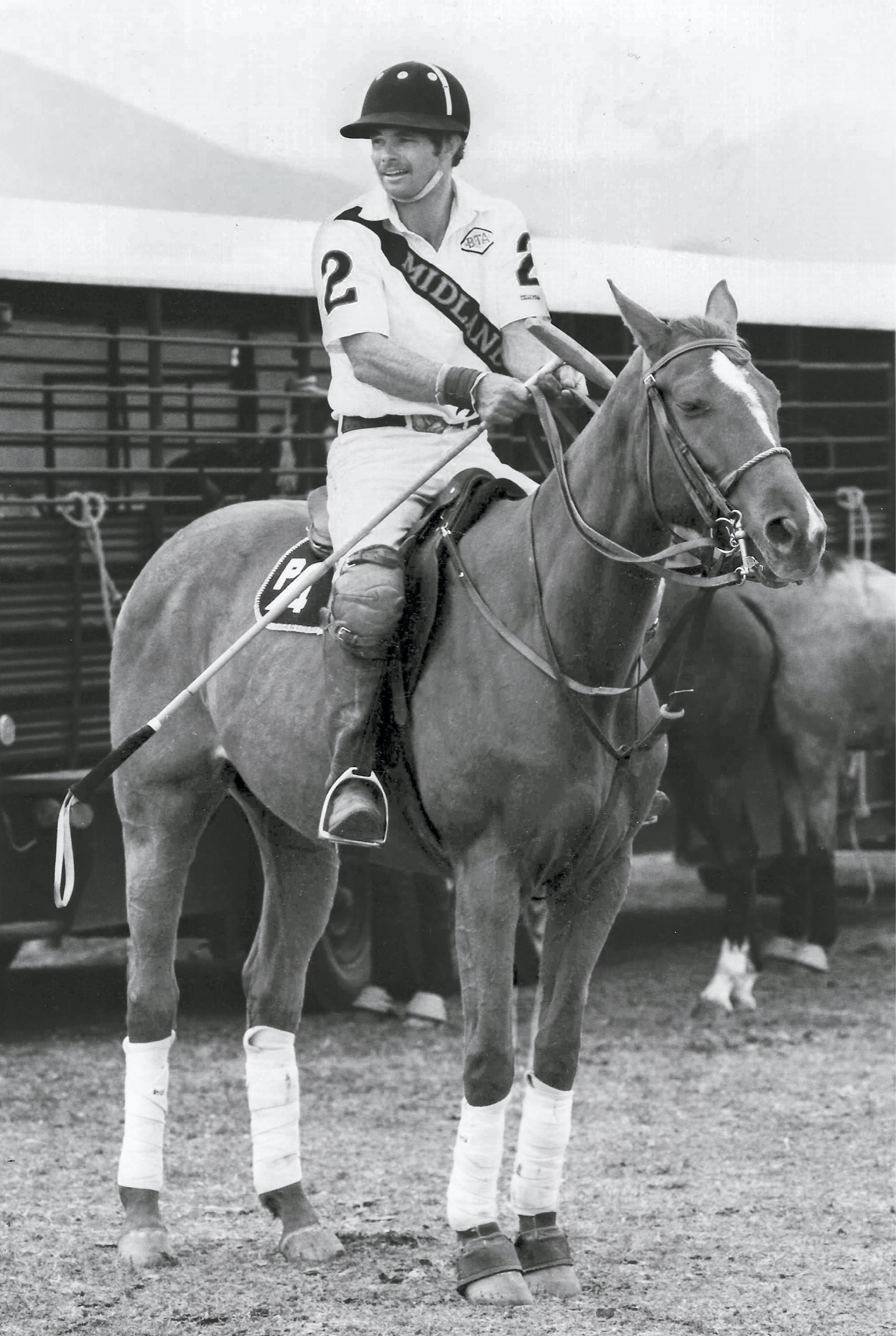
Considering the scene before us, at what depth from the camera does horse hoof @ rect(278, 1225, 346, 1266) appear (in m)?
5.48

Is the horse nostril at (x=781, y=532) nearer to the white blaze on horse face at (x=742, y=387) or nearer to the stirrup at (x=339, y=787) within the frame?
the white blaze on horse face at (x=742, y=387)

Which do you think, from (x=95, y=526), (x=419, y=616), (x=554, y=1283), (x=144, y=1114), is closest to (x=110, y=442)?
(x=95, y=526)

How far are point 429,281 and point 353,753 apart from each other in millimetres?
1245

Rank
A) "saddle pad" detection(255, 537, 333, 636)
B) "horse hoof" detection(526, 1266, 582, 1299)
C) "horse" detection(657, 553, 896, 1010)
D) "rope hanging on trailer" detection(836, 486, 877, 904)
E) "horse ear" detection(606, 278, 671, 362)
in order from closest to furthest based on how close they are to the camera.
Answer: "horse ear" detection(606, 278, 671, 362) → "horse hoof" detection(526, 1266, 582, 1299) → "saddle pad" detection(255, 537, 333, 636) → "horse" detection(657, 553, 896, 1010) → "rope hanging on trailer" detection(836, 486, 877, 904)

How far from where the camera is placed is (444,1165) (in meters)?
6.73

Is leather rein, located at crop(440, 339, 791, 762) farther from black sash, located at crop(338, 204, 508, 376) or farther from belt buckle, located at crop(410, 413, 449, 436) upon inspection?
black sash, located at crop(338, 204, 508, 376)

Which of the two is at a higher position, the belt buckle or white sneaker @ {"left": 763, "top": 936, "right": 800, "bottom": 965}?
the belt buckle

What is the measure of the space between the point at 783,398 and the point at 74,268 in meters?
3.83

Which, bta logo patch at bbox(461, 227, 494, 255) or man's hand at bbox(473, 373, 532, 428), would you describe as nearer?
man's hand at bbox(473, 373, 532, 428)

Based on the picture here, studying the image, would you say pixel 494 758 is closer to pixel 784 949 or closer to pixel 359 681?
pixel 359 681

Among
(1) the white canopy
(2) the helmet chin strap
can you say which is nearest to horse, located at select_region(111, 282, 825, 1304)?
(2) the helmet chin strap

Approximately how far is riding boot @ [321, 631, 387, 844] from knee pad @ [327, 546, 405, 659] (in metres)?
0.05

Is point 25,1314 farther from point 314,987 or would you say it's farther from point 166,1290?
point 314,987

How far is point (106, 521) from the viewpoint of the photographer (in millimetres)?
8484
